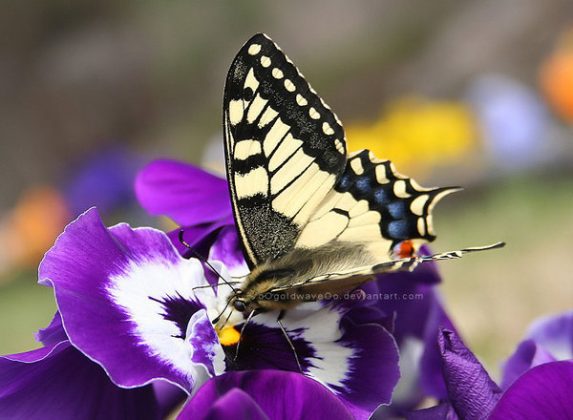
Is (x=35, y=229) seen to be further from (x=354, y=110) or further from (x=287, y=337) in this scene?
(x=287, y=337)

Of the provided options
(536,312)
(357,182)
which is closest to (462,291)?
(536,312)

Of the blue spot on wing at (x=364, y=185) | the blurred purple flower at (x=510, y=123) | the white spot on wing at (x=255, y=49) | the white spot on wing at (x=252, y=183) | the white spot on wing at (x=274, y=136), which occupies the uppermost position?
the white spot on wing at (x=255, y=49)

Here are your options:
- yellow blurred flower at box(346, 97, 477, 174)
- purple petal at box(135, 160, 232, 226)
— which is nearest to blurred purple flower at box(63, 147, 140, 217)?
yellow blurred flower at box(346, 97, 477, 174)

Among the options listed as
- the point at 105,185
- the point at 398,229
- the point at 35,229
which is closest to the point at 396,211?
the point at 398,229

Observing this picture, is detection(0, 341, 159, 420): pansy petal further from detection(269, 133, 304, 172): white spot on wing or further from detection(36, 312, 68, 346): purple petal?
detection(269, 133, 304, 172): white spot on wing

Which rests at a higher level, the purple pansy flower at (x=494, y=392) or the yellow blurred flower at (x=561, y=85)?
the purple pansy flower at (x=494, y=392)

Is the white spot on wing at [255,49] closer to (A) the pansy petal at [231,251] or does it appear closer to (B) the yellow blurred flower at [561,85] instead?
(A) the pansy petal at [231,251]

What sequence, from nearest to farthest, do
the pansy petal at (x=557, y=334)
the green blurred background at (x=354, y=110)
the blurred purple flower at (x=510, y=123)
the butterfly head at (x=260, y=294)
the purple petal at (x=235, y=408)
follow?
the purple petal at (x=235, y=408) → the butterfly head at (x=260, y=294) → the pansy petal at (x=557, y=334) → the green blurred background at (x=354, y=110) → the blurred purple flower at (x=510, y=123)

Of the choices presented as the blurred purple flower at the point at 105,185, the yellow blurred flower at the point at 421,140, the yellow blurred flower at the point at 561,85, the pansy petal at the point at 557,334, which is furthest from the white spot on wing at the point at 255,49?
the yellow blurred flower at the point at 561,85
